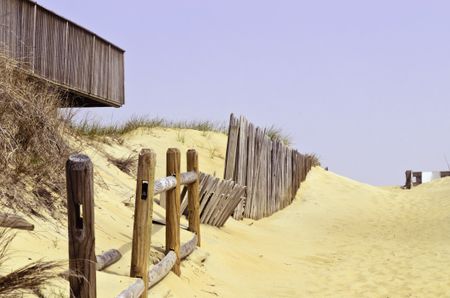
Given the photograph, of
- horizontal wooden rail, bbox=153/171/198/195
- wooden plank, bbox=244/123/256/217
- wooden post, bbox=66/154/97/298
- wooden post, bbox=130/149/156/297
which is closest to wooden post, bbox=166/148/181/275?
horizontal wooden rail, bbox=153/171/198/195

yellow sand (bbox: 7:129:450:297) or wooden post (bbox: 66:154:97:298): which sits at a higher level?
wooden post (bbox: 66:154:97:298)

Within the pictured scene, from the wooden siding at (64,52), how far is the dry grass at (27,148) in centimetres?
260

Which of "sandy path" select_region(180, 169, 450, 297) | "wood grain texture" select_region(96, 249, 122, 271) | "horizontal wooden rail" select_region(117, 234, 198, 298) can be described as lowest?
Result: "sandy path" select_region(180, 169, 450, 297)

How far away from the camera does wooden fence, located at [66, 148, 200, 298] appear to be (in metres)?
3.21

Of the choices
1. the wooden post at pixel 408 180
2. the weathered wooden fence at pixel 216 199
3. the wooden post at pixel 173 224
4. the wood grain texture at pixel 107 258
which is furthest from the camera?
the wooden post at pixel 408 180

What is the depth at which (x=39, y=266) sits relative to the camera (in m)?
3.06

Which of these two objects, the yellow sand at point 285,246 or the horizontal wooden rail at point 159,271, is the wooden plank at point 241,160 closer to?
the yellow sand at point 285,246

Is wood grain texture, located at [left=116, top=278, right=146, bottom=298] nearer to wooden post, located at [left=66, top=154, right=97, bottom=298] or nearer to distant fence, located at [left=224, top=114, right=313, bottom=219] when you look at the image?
wooden post, located at [left=66, top=154, right=97, bottom=298]

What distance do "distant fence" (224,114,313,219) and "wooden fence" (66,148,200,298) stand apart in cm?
369

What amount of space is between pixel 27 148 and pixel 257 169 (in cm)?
613

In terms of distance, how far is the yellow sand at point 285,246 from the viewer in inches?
208

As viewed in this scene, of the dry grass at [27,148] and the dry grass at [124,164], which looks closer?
the dry grass at [27,148]

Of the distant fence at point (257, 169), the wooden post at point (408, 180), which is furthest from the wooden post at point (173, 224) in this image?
the wooden post at point (408, 180)

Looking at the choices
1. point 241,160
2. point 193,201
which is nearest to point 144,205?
point 193,201
